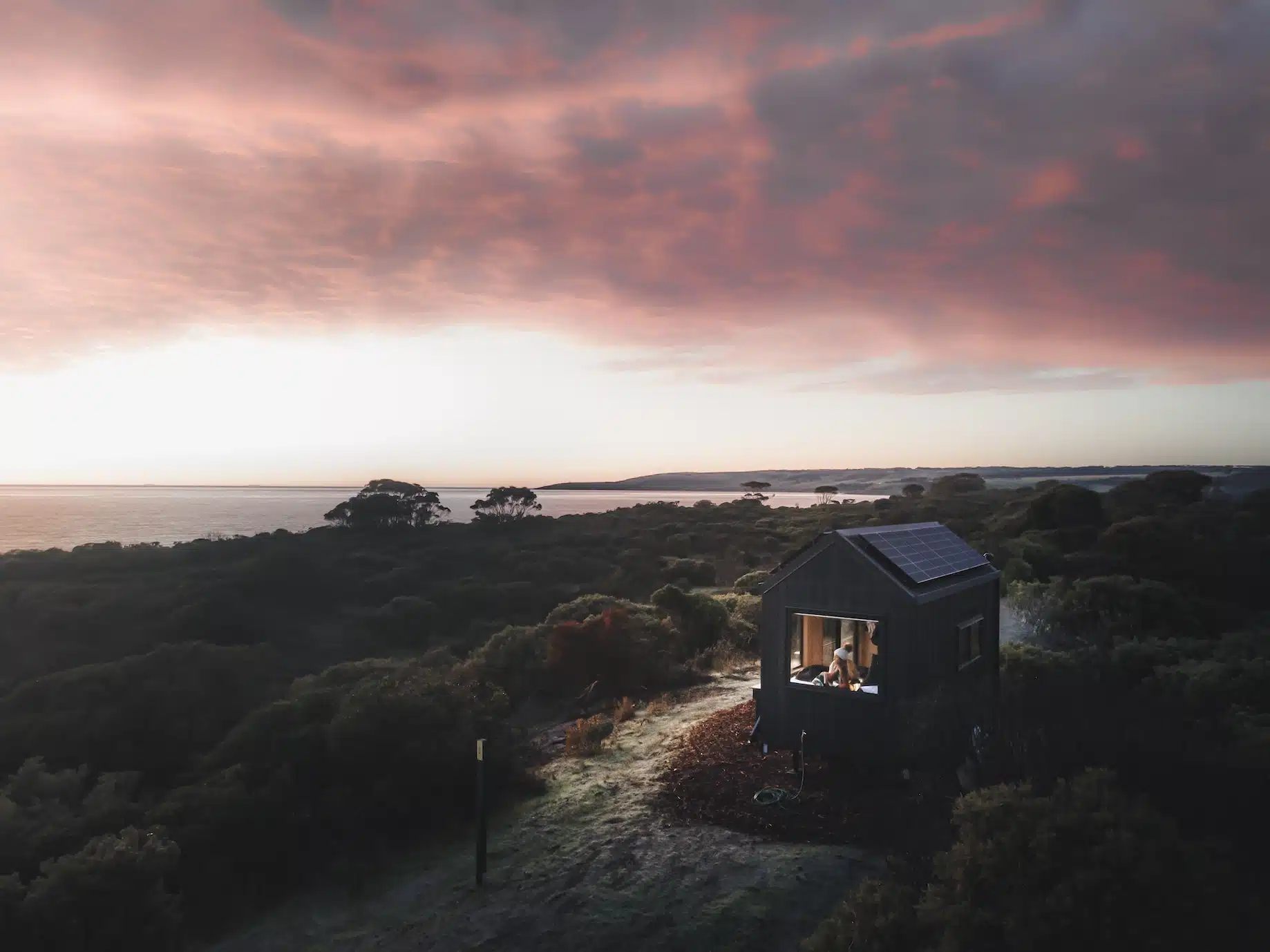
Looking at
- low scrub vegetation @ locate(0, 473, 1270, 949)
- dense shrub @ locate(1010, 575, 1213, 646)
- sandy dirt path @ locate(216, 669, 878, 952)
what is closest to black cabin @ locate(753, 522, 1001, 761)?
low scrub vegetation @ locate(0, 473, 1270, 949)

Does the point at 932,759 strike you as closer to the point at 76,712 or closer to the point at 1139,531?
the point at 76,712

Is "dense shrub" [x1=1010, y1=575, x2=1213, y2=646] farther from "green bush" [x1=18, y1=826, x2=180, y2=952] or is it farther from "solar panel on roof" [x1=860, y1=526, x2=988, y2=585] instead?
"green bush" [x1=18, y1=826, x2=180, y2=952]

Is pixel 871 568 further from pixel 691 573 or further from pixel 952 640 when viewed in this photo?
pixel 691 573

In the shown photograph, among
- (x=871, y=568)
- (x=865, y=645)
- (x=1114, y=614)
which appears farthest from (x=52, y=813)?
(x=1114, y=614)

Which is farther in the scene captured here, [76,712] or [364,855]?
[76,712]

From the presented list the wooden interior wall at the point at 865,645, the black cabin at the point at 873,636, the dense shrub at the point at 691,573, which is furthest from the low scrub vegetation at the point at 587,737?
the dense shrub at the point at 691,573

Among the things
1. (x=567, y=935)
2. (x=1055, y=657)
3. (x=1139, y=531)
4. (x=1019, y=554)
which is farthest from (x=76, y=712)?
(x=1139, y=531)
